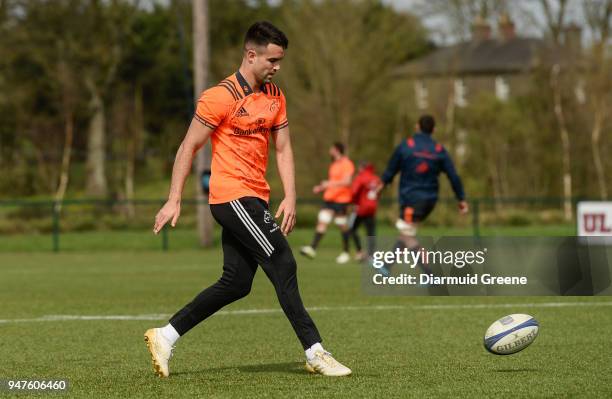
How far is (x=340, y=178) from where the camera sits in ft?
68.4

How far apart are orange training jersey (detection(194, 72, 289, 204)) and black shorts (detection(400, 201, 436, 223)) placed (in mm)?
7493

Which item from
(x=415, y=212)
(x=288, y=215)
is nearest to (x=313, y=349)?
(x=288, y=215)

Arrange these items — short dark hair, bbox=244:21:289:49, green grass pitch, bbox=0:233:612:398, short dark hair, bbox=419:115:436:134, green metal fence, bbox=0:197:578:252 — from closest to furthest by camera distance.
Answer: green grass pitch, bbox=0:233:612:398, short dark hair, bbox=244:21:289:49, short dark hair, bbox=419:115:436:134, green metal fence, bbox=0:197:578:252

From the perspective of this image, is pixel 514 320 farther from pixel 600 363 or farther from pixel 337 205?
pixel 337 205

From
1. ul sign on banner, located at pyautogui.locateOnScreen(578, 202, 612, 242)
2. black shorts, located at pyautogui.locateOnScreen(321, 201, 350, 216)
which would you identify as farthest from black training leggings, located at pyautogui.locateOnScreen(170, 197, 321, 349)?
ul sign on banner, located at pyautogui.locateOnScreen(578, 202, 612, 242)

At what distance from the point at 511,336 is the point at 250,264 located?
68.6 inches

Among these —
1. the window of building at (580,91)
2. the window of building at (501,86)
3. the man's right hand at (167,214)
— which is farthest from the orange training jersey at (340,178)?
the window of building at (501,86)

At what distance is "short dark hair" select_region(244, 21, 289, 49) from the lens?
261 inches

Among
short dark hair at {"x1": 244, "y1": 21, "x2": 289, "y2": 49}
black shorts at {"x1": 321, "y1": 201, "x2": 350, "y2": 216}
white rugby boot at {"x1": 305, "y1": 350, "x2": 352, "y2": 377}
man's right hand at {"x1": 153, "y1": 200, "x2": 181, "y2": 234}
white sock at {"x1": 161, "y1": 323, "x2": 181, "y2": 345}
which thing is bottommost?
black shorts at {"x1": 321, "y1": 201, "x2": 350, "y2": 216}

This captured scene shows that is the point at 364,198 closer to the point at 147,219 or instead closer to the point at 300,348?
the point at 147,219

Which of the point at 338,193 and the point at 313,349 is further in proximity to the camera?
the point at 338,193

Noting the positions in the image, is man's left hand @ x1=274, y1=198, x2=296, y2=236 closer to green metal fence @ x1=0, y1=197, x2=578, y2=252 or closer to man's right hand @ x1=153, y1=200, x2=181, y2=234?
man's right hand @ x1=153, y1=200, x2=181, y2=234

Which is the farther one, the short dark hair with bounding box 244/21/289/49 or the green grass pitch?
the short dark hair with bounding box 244/21/289/49

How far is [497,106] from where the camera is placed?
168ft
